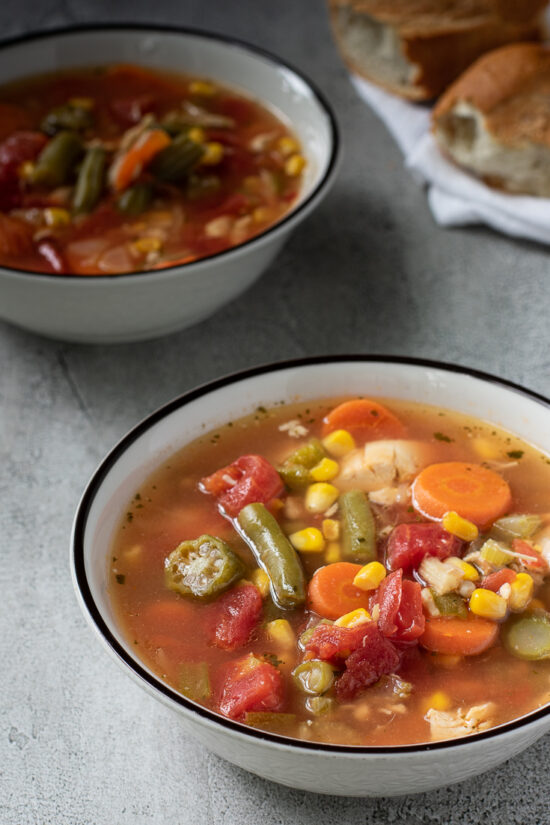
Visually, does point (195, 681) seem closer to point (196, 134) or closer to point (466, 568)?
point (466, 568)

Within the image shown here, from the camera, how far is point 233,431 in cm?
267

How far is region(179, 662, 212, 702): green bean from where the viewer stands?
204cm

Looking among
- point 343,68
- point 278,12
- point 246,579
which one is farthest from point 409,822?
point 278,12

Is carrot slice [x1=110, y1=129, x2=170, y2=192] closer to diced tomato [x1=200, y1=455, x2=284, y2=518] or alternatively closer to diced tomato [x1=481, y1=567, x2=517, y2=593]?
diced tomato [x1=200, y1=455, x2=284, y2=518]

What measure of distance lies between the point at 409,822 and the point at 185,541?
2.57 ft

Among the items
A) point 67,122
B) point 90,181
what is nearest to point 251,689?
point 90,181

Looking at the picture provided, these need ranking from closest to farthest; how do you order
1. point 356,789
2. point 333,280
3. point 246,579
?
point 356,789 < point 246,579 < point 333,280

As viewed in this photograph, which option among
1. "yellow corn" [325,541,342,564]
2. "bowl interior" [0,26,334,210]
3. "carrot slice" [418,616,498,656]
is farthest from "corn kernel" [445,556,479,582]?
"bowl interior" [0,26,334,210]

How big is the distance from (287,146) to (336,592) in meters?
2.30

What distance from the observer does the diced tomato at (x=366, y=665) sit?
204 centimetres

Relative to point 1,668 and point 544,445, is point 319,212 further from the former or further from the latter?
point 1,668

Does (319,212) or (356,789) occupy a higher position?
(356,789)

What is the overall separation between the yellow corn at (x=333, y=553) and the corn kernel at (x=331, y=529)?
16mm

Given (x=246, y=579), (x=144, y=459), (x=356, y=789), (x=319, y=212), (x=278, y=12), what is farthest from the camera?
(x=278, y=12)
